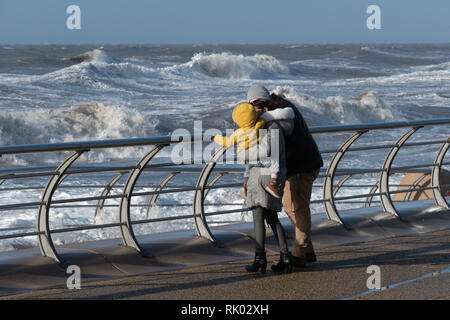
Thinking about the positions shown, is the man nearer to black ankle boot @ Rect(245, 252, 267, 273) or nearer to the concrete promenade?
the concrete promenade

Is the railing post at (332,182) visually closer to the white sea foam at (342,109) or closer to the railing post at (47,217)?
the railing post at (47,217)

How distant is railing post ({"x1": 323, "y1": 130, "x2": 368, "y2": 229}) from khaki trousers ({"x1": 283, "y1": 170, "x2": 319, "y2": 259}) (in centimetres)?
100

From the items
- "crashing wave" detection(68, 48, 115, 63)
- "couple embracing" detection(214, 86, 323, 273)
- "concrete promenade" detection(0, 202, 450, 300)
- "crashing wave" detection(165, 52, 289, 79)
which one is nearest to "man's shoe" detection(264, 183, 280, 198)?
"couple embracing" detection(214, 86, 323, 273)

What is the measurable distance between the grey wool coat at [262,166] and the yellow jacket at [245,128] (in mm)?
44

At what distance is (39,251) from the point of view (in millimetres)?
6266

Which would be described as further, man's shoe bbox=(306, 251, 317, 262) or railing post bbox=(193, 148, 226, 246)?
railing post bbox=(193, 148, 226, 246)

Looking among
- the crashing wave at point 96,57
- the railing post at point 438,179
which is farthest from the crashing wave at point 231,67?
the railing post at point 438,179

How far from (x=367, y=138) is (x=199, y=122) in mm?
8810

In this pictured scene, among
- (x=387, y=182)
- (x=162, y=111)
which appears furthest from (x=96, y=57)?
(x=387, y=182)

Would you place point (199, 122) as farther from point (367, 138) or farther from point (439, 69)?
point (439, 69)

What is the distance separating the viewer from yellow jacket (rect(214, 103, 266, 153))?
5707 millimetres

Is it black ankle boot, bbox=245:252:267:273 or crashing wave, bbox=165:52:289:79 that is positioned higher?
crashing wave, bbox=165:52:289:79

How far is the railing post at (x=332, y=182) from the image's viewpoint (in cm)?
718

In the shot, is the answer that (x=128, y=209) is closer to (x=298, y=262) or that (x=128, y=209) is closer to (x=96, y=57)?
(x=298, y=262)
